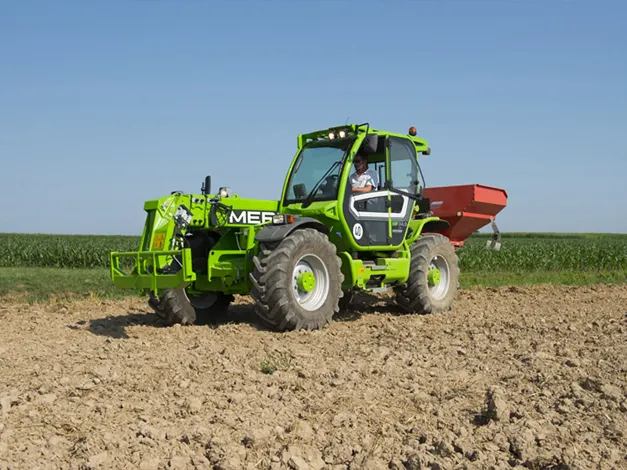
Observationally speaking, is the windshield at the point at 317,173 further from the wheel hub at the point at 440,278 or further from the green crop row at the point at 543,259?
the green crop row at the point at 543,259

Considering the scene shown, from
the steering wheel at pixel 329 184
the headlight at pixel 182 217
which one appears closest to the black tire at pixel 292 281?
the steering wheel at pixel 329 184

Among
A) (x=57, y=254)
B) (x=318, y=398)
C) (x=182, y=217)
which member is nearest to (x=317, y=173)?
(x=182, y=217)

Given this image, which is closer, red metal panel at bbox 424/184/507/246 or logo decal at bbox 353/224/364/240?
logo decal at bbox 353/224/364/240

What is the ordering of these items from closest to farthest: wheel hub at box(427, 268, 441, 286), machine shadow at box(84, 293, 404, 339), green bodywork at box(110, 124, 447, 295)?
green bodywork at box(110, 124, 447, 295), machine shadow at box(84, 293, 404, 339), wheel hub at box(427, 268, 441, 286)

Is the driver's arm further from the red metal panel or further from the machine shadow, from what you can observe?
the red metal panel

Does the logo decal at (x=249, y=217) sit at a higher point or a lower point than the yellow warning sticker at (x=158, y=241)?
higher

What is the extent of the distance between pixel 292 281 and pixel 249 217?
1.48m

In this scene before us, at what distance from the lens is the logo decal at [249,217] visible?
28.2 ft

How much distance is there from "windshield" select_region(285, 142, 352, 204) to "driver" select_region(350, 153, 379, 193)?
0.83 feet

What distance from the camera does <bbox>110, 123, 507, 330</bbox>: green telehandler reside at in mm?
7648

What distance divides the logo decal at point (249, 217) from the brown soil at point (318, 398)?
4.72ft

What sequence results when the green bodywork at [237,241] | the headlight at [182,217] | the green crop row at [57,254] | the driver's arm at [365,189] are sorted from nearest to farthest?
the green bodywork at [237,241] → the headlight at [182,217] → the driver's arm at [365,189] → the green crop row at [57,254]

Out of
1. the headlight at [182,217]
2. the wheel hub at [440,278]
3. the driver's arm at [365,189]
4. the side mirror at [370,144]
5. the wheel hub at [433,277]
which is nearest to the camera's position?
the headlight at [182,217]

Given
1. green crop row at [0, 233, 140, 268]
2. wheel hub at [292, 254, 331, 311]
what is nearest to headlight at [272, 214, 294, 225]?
wheel hub at [292, 254, 331, 311]
